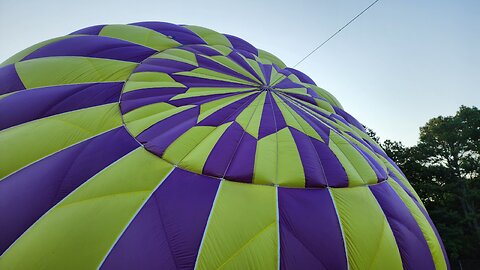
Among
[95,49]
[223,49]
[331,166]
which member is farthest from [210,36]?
[331,166]

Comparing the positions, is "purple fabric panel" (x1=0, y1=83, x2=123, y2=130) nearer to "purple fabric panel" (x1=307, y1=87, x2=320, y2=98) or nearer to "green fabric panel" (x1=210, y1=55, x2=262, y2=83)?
"green fabric panel" (x1=210, y1=55, x2=262, y2=83)

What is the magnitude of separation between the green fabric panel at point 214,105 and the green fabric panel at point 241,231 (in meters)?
1.10

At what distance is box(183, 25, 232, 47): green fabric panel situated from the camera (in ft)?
19.3

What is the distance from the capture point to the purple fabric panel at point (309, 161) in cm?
316

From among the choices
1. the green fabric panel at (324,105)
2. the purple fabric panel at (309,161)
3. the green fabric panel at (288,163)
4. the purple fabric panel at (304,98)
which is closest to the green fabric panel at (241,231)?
the green fabric panel at (288,163)

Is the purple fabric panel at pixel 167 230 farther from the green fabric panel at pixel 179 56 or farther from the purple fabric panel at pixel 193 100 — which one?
the green fabric panel at pixel 179 56

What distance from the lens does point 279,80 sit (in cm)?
536

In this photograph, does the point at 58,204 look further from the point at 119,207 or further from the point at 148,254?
the point at 148,254

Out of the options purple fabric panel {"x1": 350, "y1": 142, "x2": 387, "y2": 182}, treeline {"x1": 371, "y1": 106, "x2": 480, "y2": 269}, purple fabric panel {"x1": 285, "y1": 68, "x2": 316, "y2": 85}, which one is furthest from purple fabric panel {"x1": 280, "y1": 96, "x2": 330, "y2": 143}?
treeline {"x1": 371, "y1": 106, "x2": 480, "y2": 269}

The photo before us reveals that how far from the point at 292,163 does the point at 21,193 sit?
2727 mm

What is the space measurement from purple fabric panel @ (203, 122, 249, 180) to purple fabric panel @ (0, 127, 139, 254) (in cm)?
87

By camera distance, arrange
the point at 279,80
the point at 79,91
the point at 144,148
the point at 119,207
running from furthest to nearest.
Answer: the point at 279,80 < the point at 79,91 < the point at 144,148 < the point at 119,207

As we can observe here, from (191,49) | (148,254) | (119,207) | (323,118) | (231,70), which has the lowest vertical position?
(148,254)

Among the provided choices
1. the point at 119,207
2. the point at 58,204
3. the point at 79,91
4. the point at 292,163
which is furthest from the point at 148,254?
the point at 79,91
